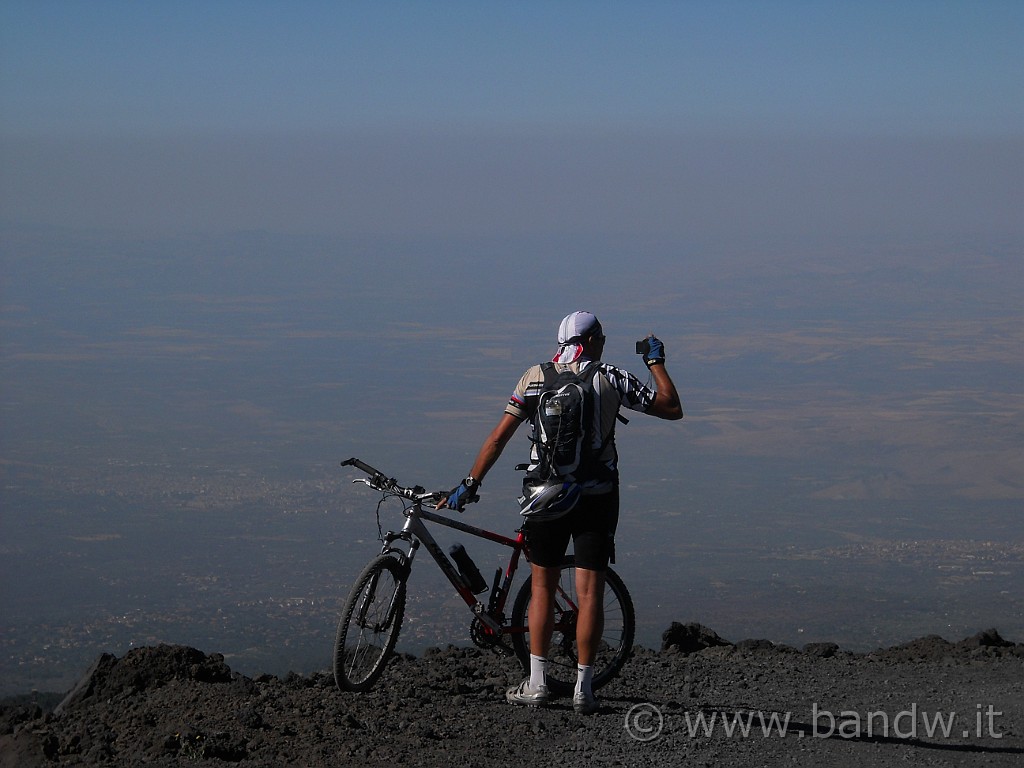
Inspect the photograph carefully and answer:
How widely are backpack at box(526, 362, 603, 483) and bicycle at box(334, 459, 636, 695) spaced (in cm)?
64

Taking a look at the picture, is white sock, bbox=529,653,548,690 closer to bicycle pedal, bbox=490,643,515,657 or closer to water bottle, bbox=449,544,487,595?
bicycle pedal, bbox=490,643,515,657

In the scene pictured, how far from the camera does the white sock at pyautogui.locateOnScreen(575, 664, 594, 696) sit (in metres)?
6.62

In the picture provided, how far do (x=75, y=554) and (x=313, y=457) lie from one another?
3662 cm

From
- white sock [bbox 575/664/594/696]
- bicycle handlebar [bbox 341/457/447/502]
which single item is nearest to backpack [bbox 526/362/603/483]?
bicycle handlebar [bbox 341/457/447/502]

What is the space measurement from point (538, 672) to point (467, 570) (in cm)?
80

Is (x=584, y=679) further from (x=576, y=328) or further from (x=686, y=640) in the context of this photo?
(x=686, y=640)

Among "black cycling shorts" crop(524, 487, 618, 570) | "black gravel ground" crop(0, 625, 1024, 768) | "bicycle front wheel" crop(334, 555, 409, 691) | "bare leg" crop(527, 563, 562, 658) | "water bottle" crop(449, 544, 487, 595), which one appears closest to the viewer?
"black gravel ground" crop(0, 625, 1024, 768)

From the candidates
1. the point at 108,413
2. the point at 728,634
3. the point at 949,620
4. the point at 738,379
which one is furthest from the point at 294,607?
the point at 738,379

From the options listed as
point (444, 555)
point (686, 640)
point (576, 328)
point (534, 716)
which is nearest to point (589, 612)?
point (534, 716)

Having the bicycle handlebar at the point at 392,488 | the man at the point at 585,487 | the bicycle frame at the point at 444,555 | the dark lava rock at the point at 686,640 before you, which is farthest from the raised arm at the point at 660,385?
the dark lava rock at the point at 686,640

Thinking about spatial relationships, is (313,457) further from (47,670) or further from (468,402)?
(47,670)

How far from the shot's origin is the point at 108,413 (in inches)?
6230

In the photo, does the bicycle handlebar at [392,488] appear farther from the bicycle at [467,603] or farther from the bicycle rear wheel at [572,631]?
the bicycle rear wheel at [572,631]

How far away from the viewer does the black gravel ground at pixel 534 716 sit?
19.6 ft
